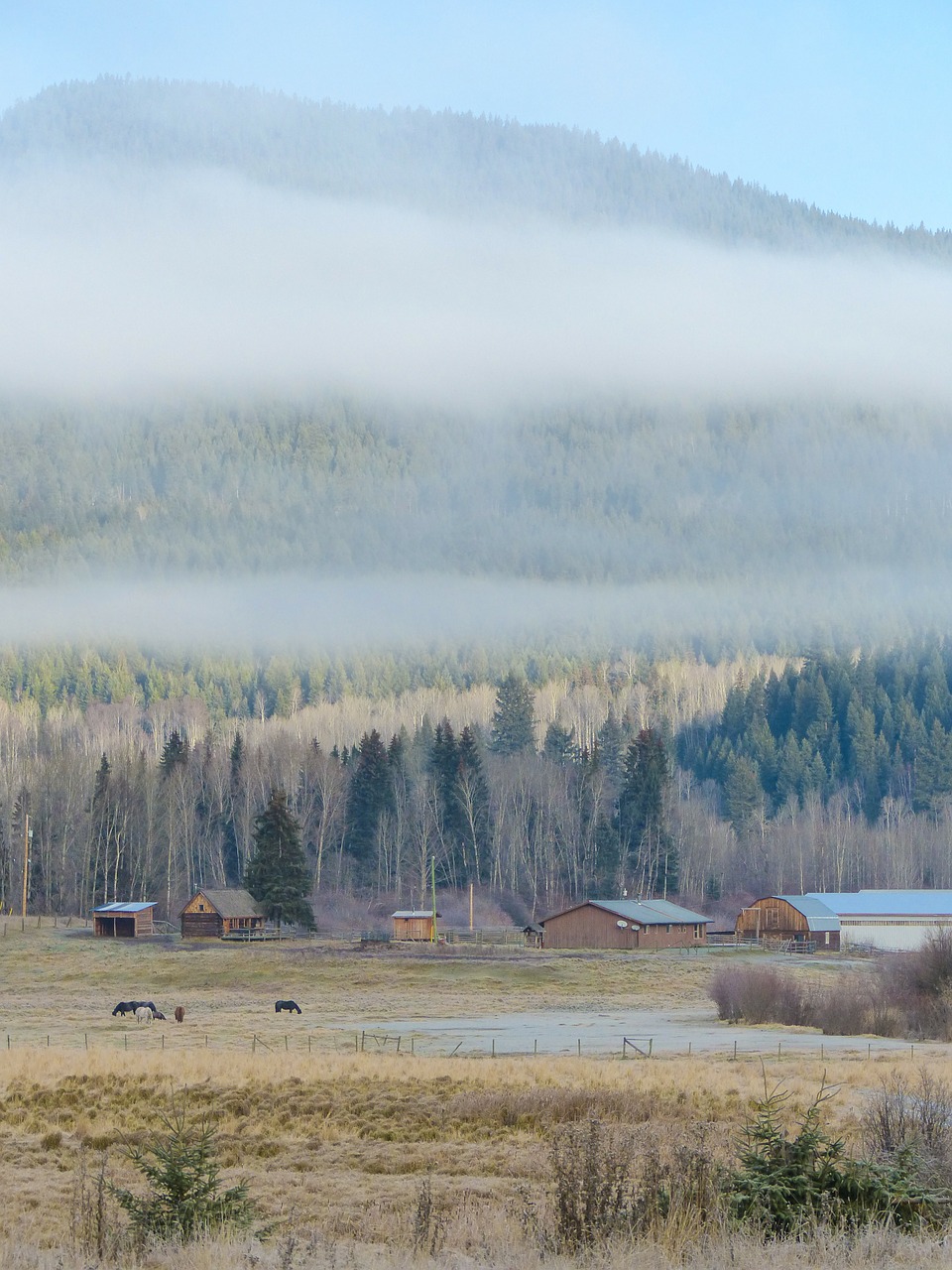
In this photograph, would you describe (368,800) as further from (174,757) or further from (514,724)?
(514,724)

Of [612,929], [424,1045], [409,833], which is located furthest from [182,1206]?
[409,833]

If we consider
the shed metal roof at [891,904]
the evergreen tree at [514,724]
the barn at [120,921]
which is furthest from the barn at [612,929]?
the evergreen tree at [514,724]

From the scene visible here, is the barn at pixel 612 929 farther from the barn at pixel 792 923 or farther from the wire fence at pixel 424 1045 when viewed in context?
the wire fence at pixel 424 1045

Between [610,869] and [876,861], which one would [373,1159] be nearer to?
[610,869]

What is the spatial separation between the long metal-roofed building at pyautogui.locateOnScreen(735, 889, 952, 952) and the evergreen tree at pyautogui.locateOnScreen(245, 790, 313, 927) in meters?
34.5

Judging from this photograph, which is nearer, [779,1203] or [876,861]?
[779,1203]

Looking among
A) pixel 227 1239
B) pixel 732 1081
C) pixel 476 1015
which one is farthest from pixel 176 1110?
pixel 476 1015

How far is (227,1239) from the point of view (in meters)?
18.5

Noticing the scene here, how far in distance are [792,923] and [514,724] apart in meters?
70.7

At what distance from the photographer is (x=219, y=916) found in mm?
106062

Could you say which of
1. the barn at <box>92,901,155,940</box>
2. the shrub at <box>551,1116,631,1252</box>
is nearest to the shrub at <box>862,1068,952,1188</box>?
the shrub at <box>551,1116,631,1252</box>

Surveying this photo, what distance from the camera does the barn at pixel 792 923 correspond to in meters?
114

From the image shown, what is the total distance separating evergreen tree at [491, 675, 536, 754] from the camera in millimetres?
180900

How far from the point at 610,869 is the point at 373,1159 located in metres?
105
